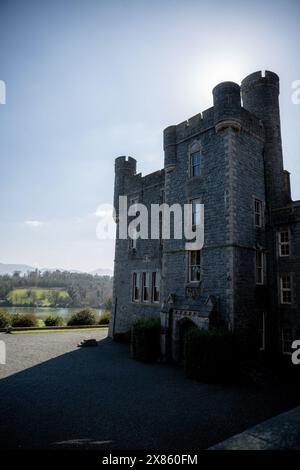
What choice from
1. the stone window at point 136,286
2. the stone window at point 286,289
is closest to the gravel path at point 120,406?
the stone window at point 286,289

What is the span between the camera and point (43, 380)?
1293 cm

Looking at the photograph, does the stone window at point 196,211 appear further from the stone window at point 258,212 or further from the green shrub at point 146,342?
the green shrub at point 146,342

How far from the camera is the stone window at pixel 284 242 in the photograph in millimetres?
17703

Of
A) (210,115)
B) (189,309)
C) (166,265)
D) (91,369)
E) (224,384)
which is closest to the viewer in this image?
(224,384)

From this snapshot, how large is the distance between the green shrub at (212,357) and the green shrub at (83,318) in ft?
70.9

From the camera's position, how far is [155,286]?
867 inches

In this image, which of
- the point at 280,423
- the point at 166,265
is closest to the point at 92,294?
the point at 166,265

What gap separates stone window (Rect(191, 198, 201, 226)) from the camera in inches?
701

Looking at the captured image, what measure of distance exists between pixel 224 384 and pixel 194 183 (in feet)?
38.2

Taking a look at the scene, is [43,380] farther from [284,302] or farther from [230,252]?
[284,302]

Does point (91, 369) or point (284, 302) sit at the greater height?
point (284, 302)

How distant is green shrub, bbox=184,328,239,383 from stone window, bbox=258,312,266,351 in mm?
3719

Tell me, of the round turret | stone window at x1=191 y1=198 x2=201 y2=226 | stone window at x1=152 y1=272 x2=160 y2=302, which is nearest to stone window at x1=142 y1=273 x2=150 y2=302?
stone window at x1=152 y1=272 x2=160 y2=302

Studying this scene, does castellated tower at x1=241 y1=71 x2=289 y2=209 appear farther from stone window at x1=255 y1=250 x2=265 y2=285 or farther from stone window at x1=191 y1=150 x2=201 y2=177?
stone window at x1=191 y1=150 x2=201 y2=177
